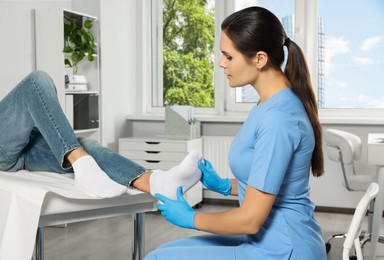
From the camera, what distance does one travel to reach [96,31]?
412 centimetres

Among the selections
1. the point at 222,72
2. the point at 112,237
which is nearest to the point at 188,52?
the point at 222,72

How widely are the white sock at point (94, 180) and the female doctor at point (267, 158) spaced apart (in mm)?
362

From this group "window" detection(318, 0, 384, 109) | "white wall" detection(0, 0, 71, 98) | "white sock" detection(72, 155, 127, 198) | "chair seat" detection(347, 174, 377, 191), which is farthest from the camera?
"window" detection(318, 0, 384, 109)

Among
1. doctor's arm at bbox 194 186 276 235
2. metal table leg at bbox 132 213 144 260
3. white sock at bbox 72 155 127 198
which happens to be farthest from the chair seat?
doctor's arm at bbox 194 186 276 235

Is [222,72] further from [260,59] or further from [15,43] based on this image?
[260,59]

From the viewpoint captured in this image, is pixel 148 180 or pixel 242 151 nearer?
pixel 242 151

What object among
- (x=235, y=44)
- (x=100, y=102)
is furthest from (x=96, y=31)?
(x=235, y=44)

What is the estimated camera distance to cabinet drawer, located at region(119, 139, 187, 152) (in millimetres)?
4117

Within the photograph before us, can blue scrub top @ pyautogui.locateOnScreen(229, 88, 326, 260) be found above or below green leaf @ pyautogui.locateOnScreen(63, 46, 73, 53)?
below

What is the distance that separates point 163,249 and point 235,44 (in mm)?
549

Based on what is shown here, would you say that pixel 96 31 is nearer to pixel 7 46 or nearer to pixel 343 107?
pixel 7 46

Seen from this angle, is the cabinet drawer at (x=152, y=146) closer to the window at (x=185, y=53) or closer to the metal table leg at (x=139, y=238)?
the window at (x=185, y=53)

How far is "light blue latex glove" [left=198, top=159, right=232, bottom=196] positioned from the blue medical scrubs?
0.25 metres

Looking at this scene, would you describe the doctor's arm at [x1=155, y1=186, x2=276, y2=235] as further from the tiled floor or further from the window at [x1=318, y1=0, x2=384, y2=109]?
the window at [x1=318, y1=0, x2=384, y2=109]
